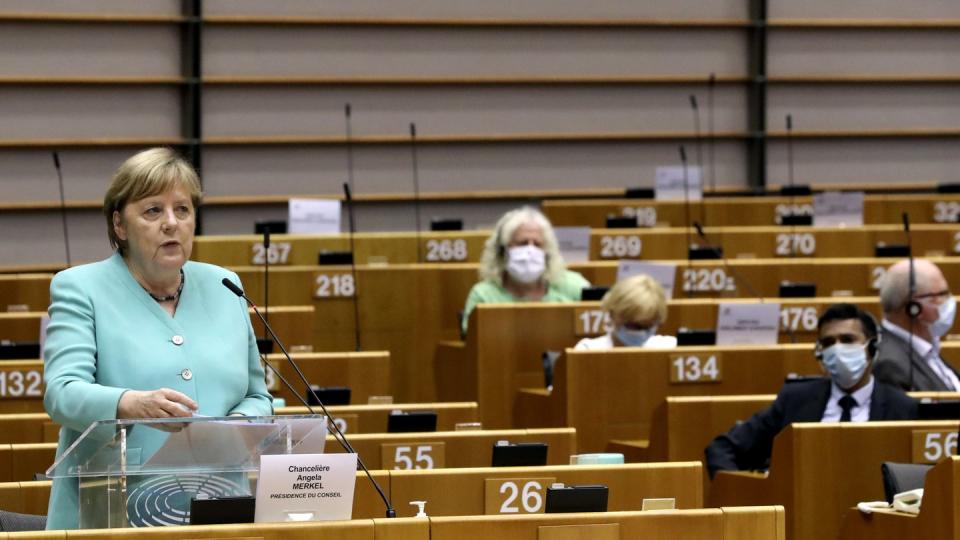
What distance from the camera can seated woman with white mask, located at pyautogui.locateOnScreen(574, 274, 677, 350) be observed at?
20.4ft

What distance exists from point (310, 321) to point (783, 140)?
5.35 meters

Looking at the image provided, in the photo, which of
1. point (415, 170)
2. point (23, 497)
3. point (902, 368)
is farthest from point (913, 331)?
point (415, 170)

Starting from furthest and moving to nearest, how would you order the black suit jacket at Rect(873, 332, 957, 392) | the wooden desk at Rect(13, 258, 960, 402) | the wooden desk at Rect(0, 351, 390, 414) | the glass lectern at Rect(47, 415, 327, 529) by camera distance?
the wooden desk at Rect(13, 258, 960, 402), the wooden desk at Rect(0, 351, 390, 414), the black suit jacket at Rect(873, 332, 957, 392), the glass lectern at Rect(47, 415, 327, 529)

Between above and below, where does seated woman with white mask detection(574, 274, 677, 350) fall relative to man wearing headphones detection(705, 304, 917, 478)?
above

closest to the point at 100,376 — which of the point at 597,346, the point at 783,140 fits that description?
the point at 597,346

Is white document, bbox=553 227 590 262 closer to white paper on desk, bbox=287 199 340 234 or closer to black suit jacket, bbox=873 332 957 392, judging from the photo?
white paper on desk, bbox=287 199 340 234

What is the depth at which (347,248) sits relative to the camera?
8422mm

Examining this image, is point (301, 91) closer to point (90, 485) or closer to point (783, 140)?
point (783, 140)

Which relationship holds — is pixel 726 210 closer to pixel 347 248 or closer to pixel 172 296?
pixel 347 248

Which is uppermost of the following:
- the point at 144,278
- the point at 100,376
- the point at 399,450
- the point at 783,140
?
the point at 783,140

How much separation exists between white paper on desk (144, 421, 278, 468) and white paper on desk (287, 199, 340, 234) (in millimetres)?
5986

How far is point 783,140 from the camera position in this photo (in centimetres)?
1095

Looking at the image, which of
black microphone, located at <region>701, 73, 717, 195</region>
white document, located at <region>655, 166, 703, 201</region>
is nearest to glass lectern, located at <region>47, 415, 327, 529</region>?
white document, located at <region>655, 166, 703, 201</region>

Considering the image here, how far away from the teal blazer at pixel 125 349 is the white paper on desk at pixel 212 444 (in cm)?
12
